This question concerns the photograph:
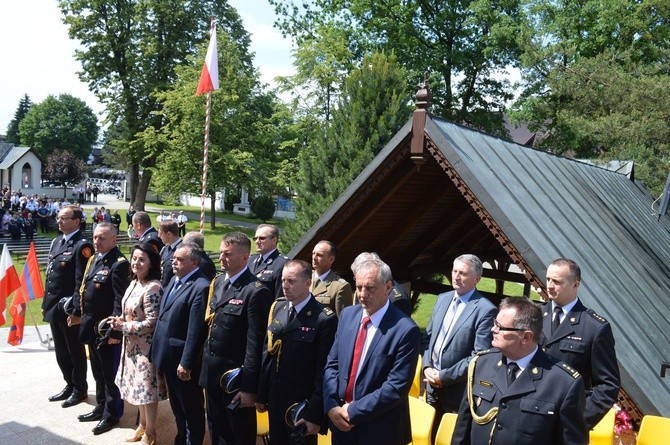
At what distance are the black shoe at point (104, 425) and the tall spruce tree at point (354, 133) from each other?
7.85m

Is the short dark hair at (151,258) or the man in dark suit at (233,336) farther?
the short dark hair at (151,258)

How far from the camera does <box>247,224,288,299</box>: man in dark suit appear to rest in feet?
19.4

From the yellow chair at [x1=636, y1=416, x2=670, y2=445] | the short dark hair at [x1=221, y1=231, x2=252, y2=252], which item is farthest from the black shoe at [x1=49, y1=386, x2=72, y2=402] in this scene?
the yellow chair at [x1=636, y1=416, x2=670, y2=445]

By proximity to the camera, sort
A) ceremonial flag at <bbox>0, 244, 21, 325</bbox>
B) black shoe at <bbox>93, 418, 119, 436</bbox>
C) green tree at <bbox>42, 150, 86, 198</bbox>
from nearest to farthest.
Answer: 1. black shoe at <bbox>93, 418, 119, 436</bbox>
2. ceremonial flag at <bbox>0, 244, 21, 325</bbox>
3. green tree at <bbox>42, 150, 86, 198</bbox>

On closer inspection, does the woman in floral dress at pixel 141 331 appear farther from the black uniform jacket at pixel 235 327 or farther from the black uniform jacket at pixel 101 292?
the black uniform jacket at pixel 235 327

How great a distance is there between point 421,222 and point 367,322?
405 centimetres

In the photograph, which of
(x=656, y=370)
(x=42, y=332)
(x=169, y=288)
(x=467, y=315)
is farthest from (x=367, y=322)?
(x=42, y=332)

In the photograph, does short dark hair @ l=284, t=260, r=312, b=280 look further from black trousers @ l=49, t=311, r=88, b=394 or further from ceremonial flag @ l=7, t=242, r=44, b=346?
ceremonial flag @ l=7, t=242, r=44, b=346

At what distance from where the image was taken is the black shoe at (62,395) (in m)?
6.75

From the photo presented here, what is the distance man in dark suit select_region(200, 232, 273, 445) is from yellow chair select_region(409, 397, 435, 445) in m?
1.32

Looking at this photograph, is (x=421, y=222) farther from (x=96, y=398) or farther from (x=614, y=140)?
(x=614, y=140)

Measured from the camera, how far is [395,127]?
43.9ft

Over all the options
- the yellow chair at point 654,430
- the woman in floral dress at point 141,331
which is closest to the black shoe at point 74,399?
the woman in floral dress at point 141,331

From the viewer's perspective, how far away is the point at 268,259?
20.3 feet
